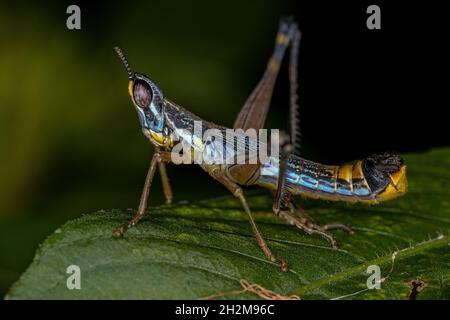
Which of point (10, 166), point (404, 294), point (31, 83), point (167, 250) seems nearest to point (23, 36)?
point (31, 83)

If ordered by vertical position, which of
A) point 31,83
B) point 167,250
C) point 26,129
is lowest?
point 167,250

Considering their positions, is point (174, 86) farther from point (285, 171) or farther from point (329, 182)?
point (329, 182)

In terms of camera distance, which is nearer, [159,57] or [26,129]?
[26,129]

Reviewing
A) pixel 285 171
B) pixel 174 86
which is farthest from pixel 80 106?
pixel 285 171

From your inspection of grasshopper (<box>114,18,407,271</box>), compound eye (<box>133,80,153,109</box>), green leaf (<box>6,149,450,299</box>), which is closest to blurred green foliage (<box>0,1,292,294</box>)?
grasshopper (<box>114,18,407,271</box>)

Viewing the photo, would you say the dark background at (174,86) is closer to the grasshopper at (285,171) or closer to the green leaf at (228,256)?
the grasshopper at (285,171)

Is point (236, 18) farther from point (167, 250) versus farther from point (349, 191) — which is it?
point (167, 250)

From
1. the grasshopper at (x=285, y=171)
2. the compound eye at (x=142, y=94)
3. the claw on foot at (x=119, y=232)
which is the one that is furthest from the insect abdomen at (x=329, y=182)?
the claw on foot at (x=119, y=232)

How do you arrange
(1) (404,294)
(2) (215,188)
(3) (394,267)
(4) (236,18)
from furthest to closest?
1. (4) (236,18)
2. (2) (215,188)
3. (3) (394,267)
4. (1) (404,294)
